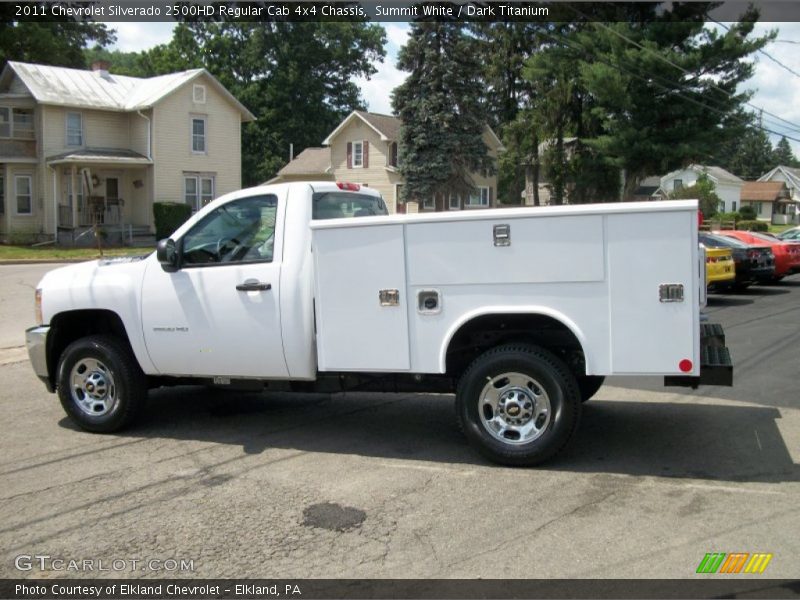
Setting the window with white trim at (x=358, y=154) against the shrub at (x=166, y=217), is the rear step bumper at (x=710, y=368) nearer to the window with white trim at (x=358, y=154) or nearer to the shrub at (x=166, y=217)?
the shrub at (x=166, y=217)

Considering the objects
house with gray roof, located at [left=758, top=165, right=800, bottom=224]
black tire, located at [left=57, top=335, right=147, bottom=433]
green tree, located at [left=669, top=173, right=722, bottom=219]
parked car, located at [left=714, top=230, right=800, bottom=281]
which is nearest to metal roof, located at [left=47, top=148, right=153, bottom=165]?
parked car, located at [left=714, top=230, right=800, bottom=281]

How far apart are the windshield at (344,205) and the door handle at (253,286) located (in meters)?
0.69

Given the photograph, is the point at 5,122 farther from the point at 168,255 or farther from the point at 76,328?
the point at 168,255

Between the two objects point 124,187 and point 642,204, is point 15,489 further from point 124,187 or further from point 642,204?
point 124,187

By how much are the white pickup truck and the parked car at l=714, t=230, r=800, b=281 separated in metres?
15.3

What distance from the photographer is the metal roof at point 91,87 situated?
3581cm

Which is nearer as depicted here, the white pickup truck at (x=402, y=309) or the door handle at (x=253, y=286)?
the white pickup truck at (x=402, y=309)

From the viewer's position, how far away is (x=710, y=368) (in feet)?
18.7

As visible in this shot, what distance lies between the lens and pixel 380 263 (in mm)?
5980

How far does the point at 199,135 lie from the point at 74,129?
19.6ft

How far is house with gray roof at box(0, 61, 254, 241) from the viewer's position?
35.8 m

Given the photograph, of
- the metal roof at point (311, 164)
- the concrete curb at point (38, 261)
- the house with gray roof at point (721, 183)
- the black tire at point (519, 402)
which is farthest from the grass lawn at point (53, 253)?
the house with gray roof at point (721, 183)

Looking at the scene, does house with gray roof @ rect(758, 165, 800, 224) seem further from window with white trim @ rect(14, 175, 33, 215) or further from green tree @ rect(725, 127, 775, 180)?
window with white trim @ rect(14, 175, 33, 215)

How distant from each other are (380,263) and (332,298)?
0.48 meters
